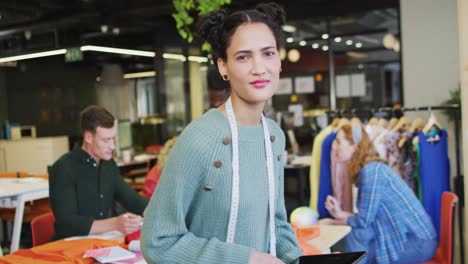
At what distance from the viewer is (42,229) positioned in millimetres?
3494

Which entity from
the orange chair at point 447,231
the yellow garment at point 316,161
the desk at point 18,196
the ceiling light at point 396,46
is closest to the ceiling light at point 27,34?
the desk at point 18,196

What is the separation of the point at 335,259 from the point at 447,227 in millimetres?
2242

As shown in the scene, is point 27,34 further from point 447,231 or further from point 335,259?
point 335,259

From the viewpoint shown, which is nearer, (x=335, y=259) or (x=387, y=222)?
(x=335, y=259)

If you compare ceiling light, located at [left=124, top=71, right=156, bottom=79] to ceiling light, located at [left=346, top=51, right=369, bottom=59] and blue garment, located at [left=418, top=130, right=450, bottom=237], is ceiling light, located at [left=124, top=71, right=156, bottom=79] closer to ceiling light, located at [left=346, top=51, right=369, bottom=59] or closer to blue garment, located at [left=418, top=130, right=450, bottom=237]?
ceiling light, located at [left=346, top=51, right=369, bottom=59]

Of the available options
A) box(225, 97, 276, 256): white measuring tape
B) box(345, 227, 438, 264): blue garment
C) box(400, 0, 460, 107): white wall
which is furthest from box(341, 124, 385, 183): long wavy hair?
box(400, 0, 460, 107): white wall

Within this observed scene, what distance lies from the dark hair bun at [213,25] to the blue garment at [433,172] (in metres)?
3.33

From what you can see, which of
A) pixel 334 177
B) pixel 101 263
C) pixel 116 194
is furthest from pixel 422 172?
pixel 101 263

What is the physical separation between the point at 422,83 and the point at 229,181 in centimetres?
650

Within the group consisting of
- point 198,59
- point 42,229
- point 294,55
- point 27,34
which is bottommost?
point 42,229

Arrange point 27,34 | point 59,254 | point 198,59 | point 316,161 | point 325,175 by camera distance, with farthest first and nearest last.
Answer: point 198,59 → point 27,34 → point 316,161 → point 325,175 → point 59,254

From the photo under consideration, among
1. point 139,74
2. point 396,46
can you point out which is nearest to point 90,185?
point 396,46

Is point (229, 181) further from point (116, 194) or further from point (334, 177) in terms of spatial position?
point (334, 177)

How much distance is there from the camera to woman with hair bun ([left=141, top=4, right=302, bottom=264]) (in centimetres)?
135
